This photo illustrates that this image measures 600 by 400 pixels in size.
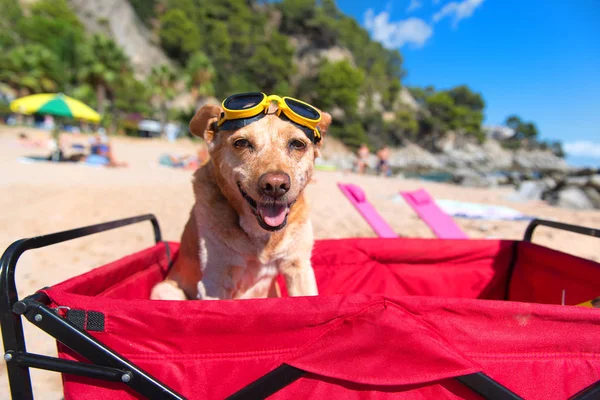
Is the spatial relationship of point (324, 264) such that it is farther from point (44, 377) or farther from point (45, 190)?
point (45, 190)

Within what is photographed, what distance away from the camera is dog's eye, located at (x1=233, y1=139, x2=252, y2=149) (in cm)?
185

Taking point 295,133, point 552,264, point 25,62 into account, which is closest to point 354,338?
point 295,133

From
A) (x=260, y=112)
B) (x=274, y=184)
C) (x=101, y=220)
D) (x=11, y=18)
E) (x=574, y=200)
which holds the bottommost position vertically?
(x=274, y=184)

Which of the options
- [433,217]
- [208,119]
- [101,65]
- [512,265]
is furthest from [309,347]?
[101,65]

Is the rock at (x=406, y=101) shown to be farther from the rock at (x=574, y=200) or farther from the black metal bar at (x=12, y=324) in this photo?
the black metal bar at (x=12, y=324)

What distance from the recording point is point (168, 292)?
2.14 m

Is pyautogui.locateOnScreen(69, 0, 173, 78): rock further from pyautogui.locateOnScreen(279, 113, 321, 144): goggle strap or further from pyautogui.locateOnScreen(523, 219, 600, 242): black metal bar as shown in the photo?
pyautogui.locateOnScreen(523, 219, 600, 242): black metal bar

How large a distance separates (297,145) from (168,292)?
1252mm

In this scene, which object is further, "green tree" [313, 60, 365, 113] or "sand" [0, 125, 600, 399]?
"green tree" [313, 60, 365, 113]

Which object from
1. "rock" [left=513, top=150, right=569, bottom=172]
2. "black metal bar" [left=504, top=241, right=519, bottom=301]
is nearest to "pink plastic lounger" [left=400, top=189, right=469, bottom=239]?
"black metal bar" [left=504, top=241, right=519, bottom=301]

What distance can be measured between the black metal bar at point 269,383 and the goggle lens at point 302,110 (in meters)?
1.35

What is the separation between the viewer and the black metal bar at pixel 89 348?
1158 millimetres

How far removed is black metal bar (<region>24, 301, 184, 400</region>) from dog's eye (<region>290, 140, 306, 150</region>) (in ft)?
4.19

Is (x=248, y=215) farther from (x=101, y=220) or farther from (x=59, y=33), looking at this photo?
(x=59, y=33)
